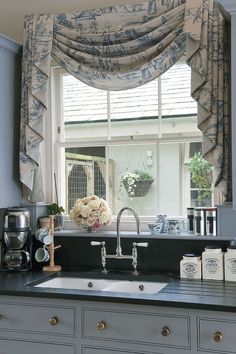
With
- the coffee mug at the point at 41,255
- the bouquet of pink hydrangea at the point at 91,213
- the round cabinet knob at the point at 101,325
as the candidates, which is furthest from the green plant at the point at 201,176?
the round cabinet knob at the point at 101,325

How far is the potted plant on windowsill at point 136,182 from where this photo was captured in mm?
3297

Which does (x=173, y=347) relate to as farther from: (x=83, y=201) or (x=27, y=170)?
(x=27, y=170)

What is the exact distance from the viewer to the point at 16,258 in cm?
308

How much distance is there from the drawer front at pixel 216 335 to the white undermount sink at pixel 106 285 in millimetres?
475

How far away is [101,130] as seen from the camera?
3436 millimetres

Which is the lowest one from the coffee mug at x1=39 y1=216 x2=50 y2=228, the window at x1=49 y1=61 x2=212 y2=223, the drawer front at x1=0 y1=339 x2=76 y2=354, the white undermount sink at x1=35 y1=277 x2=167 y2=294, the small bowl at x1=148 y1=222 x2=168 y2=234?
the drawer front at x1=0 y1=339 x2=76 y2=354

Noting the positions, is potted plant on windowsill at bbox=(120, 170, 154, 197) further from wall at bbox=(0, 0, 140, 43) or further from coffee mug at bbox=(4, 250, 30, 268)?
wall at bbox=(0, 0, 140, 43)

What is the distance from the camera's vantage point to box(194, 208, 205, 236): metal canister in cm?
294

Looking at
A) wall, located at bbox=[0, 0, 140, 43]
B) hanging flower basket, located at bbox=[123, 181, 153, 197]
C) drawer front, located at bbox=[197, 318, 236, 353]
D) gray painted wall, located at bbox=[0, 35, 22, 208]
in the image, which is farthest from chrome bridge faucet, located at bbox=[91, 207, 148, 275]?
wall, located at bbox=[0, 0, 140, 43]

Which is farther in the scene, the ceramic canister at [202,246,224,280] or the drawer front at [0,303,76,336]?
the ceramic canister at [202,246,224,280]

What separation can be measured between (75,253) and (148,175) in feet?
2.27

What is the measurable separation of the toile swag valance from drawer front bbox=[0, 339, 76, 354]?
3.40 ft

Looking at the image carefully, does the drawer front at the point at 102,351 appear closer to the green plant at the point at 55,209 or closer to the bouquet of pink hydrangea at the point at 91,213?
the bouquet of pink hydrangea at the point at 91,213

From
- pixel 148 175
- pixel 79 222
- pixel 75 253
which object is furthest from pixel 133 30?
pixel 75 253
